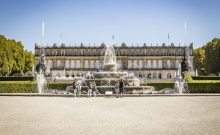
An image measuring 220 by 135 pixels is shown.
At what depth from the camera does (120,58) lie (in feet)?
353

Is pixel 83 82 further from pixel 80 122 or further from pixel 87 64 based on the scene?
pixel 87 64

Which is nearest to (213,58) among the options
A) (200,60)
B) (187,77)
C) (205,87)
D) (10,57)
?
(200,60)

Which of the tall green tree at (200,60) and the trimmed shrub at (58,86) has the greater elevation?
the tall green tree at (200,60)

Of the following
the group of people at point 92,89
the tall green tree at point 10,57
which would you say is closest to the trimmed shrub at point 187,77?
the group of people at point 92,89

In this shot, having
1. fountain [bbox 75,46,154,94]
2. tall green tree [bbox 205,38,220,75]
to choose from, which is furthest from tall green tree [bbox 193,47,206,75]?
fountain [bbox 75,46,154,94]

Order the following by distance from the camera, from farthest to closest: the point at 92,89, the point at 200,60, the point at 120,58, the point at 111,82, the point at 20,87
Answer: the point at 120,58 → the point at 200,60 → the point at 111,82 → the point at 20,87 → the point at 92,89

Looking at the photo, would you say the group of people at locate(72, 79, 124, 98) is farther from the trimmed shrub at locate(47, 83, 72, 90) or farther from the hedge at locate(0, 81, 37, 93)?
the trimmed shrub at locate(47, 83, 72, 90)

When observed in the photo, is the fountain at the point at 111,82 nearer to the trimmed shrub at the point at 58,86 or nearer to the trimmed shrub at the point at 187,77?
the trimmed shrub at the point at 58,86

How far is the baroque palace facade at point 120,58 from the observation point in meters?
106

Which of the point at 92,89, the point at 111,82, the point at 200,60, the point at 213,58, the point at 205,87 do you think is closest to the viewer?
the point at 92,89

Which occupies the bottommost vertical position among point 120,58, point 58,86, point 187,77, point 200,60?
point 58,86

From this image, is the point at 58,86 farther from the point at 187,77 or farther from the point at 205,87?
the point at 205,87

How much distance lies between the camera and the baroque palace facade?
105875 millimetres

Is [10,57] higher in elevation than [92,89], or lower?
higher
